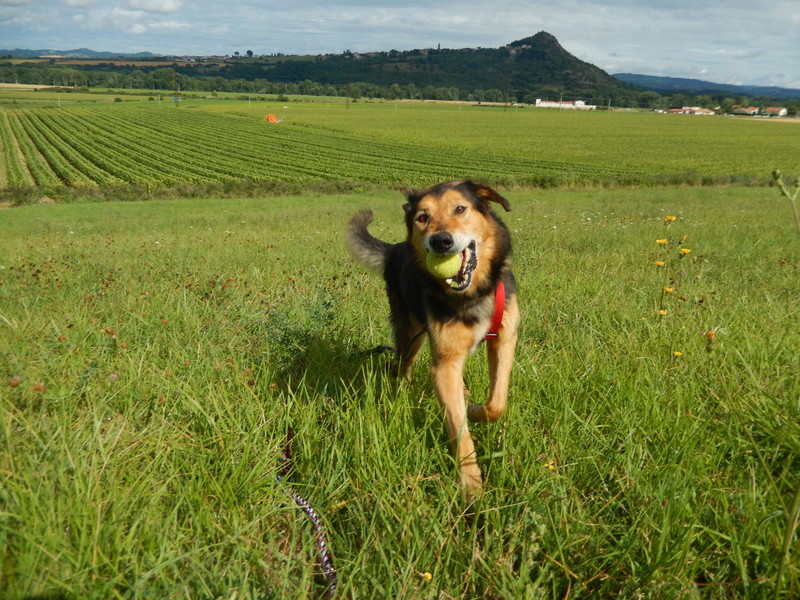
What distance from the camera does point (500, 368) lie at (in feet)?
10.4

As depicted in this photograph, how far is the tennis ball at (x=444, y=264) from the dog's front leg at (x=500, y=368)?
504 millimetres

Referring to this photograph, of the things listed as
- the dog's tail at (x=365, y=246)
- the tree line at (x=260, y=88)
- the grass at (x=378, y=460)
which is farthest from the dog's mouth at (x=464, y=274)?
the tree line at (x=260, y=88)

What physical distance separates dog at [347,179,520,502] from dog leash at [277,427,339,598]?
773 millimetres

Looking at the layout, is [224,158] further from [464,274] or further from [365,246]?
[464,274]

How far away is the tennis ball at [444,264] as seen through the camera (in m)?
3.11

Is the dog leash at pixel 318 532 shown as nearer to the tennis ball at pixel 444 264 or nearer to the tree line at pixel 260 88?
the tennis ball at pixel 444 264

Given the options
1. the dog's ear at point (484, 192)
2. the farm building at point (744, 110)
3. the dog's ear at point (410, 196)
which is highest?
the farm building at point (744, 110)

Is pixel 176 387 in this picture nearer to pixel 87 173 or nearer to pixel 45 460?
pixel 45 460

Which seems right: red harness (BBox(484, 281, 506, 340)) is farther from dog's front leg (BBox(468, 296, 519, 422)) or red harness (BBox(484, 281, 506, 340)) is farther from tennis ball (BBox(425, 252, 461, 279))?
tennis ball (BBox(425, 252, 461, 279))

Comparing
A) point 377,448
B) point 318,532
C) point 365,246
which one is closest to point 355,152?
point 365,246

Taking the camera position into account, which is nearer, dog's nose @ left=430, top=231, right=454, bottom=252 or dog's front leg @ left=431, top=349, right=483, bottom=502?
dog's front leg @ left=431, top=349, right=483, bottom=502

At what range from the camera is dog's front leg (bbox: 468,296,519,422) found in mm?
2992

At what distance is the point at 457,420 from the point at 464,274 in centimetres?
89

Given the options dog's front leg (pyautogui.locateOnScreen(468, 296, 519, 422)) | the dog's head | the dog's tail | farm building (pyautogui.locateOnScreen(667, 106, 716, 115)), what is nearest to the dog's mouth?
the dog's head
